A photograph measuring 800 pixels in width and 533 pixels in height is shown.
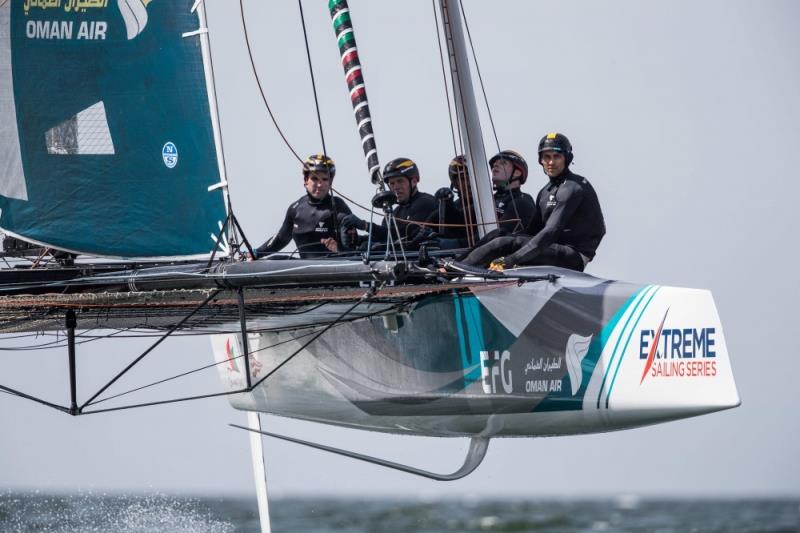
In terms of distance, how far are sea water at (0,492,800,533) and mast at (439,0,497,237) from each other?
5.67 m

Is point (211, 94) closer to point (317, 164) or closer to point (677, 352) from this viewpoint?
point (317, 164)

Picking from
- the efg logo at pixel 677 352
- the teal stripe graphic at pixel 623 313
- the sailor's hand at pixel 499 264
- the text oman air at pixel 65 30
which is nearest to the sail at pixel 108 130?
the text oman air at pixel 65 30

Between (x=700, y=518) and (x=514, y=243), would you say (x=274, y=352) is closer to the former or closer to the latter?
(x=514, y=243)

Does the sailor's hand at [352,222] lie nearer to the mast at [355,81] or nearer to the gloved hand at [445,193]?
the gloved hand at [445,193]

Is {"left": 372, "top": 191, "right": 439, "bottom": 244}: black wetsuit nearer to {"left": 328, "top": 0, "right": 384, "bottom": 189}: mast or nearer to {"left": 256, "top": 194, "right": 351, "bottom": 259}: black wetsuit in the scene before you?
{"left": 256, "top": 194, "right": 351, "bottom": 259}: black wetsuit

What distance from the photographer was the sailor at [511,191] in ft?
29.9

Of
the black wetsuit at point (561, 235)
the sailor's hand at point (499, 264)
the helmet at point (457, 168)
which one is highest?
the helmet at point (457, 168)

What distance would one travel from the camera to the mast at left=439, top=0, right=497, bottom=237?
29.0ft

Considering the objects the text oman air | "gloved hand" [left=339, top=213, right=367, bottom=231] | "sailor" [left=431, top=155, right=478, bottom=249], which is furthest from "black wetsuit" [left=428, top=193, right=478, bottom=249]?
the text oman air

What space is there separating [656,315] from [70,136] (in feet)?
11.3

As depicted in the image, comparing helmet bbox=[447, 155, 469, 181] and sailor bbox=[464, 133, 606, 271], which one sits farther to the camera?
helmet bbox=[447, 155, 469, 181]

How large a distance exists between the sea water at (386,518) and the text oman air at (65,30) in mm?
5537

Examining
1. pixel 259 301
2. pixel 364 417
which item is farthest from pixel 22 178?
pixel 364 417

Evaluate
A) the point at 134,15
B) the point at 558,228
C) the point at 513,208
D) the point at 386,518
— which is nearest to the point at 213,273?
the point at 558,228
